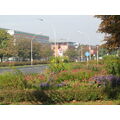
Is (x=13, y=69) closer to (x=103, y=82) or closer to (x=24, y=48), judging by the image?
(x=103, y=82)

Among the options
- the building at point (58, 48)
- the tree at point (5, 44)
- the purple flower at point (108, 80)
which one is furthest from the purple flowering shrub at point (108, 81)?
the tree at point (5, 44)

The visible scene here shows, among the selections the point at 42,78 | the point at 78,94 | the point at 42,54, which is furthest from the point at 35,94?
the point at 42,54

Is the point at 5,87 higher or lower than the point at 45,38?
lower

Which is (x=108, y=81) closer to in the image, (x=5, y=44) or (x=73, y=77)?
(x=73, y=77)

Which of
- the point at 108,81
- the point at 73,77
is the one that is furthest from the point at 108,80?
the point at 73,77

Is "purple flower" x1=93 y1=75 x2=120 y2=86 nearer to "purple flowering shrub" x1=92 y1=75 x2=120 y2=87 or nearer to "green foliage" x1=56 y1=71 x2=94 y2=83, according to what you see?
"purple flowering shrub" x1=92 y1=75 x2=120 y2=87

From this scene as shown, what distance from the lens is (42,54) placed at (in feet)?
188

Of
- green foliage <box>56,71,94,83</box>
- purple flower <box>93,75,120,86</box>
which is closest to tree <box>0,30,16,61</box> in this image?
green foliage <box>56,71,94,83</box>

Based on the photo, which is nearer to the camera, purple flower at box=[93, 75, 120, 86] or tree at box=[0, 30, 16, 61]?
purple flower at box=[93, 75, 120, 86]

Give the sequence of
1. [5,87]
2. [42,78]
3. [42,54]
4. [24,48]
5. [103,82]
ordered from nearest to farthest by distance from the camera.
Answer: [5,87] < [103,82] < [42,78] < [24,48] < [42,54]

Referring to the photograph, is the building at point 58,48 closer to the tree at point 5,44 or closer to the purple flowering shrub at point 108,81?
the tree at point 5,44

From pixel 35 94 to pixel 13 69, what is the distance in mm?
2319

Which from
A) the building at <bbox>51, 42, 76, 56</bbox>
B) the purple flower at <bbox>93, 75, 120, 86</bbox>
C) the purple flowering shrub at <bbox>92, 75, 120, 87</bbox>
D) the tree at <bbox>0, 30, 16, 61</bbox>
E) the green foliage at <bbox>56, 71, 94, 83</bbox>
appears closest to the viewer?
the purple flowering shrub at <bbox>92, 75, 120, 87</bbox>

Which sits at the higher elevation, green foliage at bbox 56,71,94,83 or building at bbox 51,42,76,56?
building at bbox 51,42,76,56
